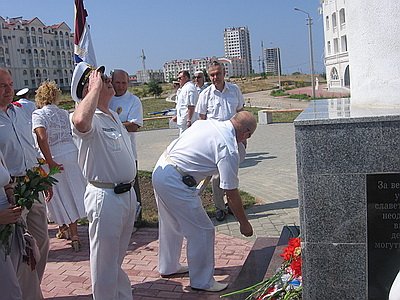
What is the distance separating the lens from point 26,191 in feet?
10.6

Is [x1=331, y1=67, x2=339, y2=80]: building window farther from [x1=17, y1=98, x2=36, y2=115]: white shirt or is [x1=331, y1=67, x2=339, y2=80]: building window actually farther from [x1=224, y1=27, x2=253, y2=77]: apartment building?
[x1=224, y1=27, x2=253, y2=77]: apartment building

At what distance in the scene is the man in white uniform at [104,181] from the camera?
A: 125 inches

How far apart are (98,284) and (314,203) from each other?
5.39 ft

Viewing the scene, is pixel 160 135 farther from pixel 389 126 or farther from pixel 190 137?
pixel 389 126

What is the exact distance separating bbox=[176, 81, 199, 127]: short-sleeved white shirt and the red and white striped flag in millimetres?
3441

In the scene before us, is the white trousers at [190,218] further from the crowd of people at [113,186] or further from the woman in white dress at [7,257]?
the woman in white dress at [7,257]

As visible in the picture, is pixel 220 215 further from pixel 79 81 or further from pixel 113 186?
pixel 79 81

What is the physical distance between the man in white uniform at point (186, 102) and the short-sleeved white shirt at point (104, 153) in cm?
450

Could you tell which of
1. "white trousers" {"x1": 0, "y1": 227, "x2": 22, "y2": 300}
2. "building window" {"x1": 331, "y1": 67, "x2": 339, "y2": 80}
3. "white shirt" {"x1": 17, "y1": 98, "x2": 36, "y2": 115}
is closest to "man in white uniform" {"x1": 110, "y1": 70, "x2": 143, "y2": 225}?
"white shirt" {"x1": 17, "y1": 98, "x2": 36, "y2": 115}

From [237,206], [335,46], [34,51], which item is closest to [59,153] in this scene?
[237,206]

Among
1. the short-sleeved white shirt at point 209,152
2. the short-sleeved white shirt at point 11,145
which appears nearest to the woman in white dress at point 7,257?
the short-sleeved white shirt at point 11,145

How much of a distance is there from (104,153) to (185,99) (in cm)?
481

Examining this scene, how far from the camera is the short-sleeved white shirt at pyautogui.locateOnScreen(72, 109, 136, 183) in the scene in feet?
10.3

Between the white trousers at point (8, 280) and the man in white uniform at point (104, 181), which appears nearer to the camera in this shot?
the white trousers at point (8, 280)
